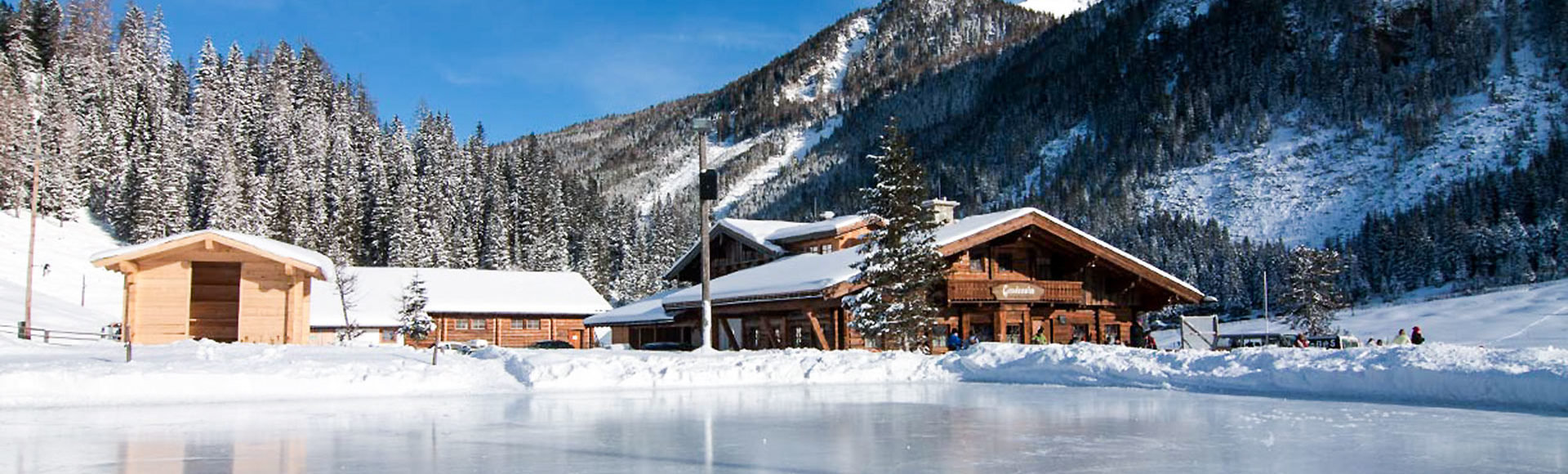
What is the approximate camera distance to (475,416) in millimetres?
14094

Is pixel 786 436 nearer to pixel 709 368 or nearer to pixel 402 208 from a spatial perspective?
pixel 709 368

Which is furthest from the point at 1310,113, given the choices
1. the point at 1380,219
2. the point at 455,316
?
the point at 455,316

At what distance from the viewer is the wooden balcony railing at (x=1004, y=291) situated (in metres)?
33.2

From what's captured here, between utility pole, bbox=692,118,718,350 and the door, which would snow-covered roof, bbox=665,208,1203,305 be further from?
the door

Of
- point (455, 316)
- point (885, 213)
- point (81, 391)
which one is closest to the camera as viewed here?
point (81, 391)

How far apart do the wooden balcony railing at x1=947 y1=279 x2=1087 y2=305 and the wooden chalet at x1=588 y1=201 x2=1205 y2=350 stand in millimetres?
26

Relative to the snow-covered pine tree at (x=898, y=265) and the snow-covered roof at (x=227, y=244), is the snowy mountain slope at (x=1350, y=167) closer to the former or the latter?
the snow-covered pine tree at (x=898, y=265)

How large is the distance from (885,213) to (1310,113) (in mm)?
186694

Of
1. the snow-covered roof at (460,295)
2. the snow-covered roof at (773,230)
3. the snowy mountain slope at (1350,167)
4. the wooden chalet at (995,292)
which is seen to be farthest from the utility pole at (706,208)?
the snowy mountain slope at (1350,167)

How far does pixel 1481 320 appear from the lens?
69.8 metres

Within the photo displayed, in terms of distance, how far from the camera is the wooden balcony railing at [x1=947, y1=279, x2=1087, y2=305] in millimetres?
33219

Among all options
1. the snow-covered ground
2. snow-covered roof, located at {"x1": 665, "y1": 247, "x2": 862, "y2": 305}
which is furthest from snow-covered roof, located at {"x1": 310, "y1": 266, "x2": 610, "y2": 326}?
the snow-covered ground

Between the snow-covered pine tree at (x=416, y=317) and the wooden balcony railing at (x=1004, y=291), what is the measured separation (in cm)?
3246

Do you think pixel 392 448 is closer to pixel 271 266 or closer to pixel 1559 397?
pixel 1559 397
